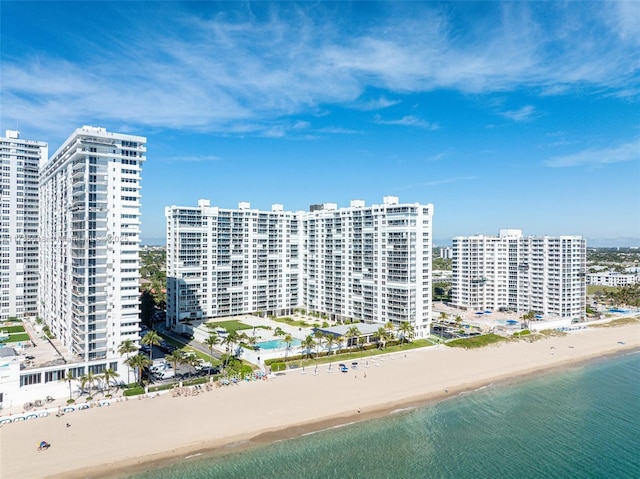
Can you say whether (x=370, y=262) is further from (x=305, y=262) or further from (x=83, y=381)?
(x=83, y=381)

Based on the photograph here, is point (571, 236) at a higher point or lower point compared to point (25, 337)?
higher

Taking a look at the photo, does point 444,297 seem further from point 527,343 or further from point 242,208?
point 242,208

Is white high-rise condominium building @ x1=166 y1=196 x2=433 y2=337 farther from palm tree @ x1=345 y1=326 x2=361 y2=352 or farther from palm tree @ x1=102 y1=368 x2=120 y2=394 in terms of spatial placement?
palm tree @ x1=102 y1=368 x2=120 y2=394

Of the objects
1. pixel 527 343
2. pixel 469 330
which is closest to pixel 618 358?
pixel 527 343

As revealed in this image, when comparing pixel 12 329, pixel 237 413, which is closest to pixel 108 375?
pixel 237 413

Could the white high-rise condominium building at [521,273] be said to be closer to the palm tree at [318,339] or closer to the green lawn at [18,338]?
the palm tree at [318,339]
